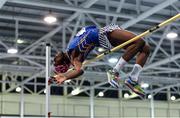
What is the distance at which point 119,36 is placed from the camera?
22.7 feet

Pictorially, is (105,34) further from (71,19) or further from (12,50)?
(12,50)

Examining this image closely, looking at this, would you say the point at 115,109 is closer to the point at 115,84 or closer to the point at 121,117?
the point at 121,117

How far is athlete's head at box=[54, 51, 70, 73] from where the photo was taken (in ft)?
25.2

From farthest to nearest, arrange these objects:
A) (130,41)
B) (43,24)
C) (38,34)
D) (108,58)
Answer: (108,58) < (38,34) < (43,24) < (130,41)

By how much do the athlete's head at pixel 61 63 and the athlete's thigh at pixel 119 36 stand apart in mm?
1079

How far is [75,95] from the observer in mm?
29719

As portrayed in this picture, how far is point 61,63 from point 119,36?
1382 millimetres

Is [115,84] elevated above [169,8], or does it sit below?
below

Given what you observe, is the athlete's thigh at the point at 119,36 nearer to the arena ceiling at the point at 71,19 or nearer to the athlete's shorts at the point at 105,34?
the athlete's shorts at the point at 105,34

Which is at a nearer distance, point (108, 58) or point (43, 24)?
point (43, 24)

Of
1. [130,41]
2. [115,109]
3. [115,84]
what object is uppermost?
[115,109]

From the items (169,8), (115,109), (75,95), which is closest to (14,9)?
(169,8)

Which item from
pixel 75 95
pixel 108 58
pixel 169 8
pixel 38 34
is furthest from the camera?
pixel 75 95

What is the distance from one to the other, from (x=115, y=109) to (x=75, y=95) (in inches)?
134
